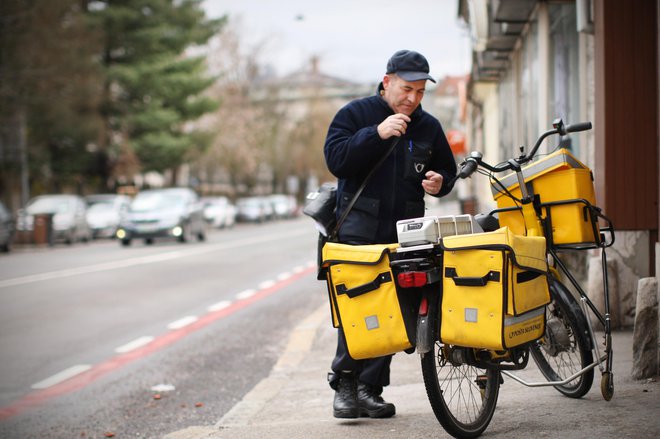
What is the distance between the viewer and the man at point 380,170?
4668mm

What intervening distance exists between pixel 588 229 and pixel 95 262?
1716 centimetres

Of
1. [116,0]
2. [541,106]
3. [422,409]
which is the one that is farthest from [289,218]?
[422,409]

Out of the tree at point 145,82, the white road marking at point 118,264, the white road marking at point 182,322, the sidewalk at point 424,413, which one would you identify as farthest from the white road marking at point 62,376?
the tree at point 145,82

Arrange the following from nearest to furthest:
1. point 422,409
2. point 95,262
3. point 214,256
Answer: point 422,409, point 95,262, point 214,256

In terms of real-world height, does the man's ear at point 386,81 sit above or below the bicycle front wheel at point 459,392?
above

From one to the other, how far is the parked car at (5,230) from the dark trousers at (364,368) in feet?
79.6

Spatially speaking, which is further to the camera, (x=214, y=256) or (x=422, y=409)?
(x=214, y=256)

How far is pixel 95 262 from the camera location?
20.6m

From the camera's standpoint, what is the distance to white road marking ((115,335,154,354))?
9.13m

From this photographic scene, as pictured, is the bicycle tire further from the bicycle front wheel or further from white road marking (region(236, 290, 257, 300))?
white road marking (region(236, 290, 257, 300))

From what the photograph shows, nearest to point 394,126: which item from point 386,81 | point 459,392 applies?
point 386,81

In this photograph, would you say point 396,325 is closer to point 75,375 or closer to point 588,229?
point 588,229

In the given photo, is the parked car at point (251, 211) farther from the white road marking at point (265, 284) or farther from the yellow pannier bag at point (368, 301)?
the yellow pannier bag at point (368, 301)

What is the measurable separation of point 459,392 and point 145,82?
44175 mm
